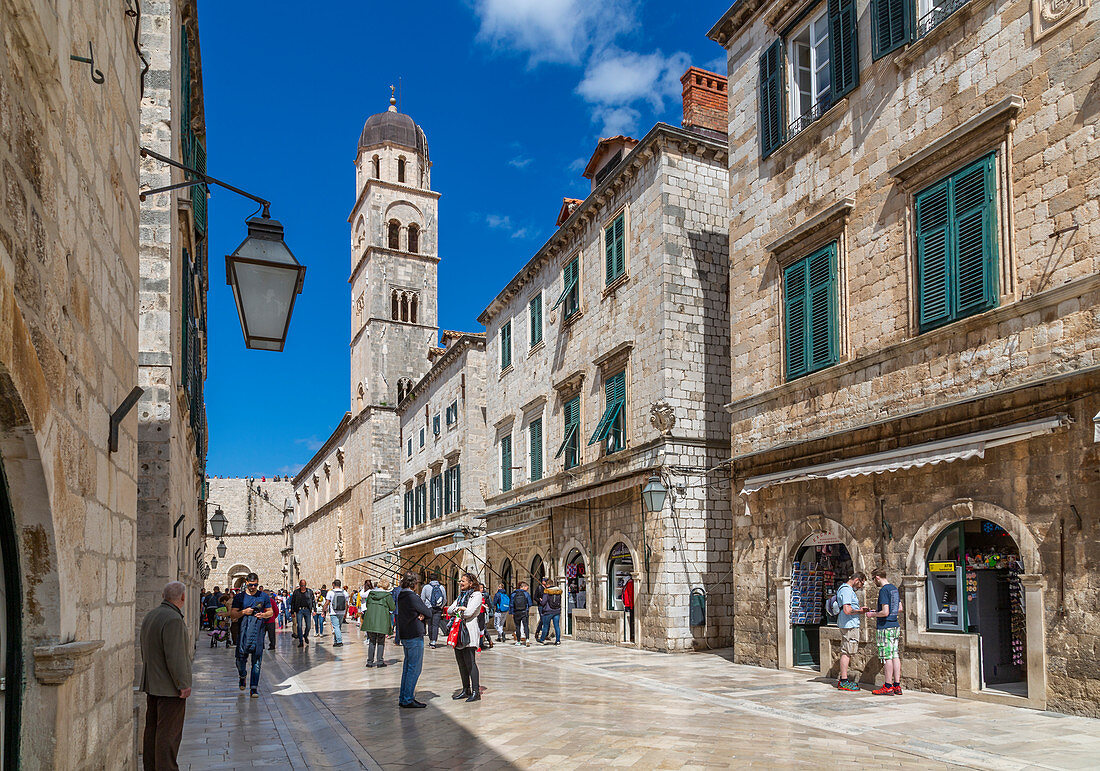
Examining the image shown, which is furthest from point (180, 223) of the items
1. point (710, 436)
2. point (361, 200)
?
point (361, 200)

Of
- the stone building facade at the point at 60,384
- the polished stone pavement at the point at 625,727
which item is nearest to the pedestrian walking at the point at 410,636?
the polished stone pavement at the point at 625,727

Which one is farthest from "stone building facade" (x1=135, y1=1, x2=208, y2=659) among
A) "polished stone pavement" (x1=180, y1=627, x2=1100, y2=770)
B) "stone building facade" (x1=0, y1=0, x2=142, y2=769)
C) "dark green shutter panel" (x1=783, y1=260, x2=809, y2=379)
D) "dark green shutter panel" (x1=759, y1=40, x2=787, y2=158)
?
"dark green shutter panel" (x1=759, y1=40, x2=787, y2=158)

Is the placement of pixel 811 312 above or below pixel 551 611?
above

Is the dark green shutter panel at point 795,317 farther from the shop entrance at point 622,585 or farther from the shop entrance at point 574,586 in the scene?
the shop entrance at point 574,586

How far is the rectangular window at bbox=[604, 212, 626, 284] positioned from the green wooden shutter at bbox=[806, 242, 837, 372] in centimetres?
711

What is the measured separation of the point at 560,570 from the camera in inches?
867

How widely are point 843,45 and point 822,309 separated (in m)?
3.65

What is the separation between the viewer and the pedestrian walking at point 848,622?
11125 millimetres

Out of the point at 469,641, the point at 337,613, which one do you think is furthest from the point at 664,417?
the point at 337,613

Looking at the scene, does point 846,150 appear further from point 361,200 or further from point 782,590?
point 361,200

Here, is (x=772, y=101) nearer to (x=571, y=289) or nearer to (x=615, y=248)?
(x=615, y=248)

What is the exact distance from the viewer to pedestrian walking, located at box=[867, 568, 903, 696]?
1053cm

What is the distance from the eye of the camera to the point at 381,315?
5134 cm

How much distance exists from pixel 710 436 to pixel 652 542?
240cm
